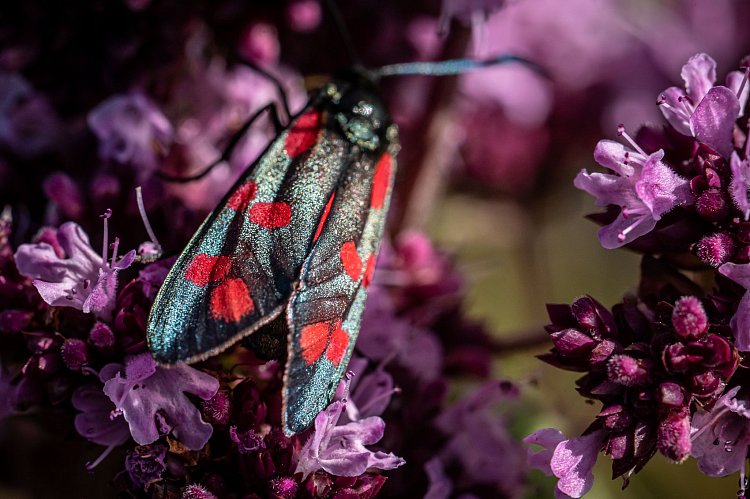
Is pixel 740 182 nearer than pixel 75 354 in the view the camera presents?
Yes

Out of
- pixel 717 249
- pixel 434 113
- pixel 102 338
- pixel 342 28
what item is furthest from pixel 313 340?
pixel 434 113

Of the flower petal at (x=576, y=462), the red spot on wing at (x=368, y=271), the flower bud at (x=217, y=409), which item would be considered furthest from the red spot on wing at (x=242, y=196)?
the flower petal at (x=576, y=462)

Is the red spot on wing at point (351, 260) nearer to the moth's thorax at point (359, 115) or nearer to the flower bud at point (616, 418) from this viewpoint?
the moth's thorax at point (359, 115)

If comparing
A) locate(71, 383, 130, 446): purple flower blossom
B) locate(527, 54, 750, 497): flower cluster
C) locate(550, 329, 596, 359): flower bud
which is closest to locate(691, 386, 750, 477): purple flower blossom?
locate(527, 54, 750, 497): flower cluster

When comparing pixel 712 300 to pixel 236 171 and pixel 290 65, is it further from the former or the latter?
pixel 290 65

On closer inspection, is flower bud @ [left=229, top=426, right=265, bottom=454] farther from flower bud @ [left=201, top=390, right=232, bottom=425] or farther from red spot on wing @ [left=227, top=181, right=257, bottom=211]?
red spot on wing @ [left=227, top=181, right=257, bottom=211]

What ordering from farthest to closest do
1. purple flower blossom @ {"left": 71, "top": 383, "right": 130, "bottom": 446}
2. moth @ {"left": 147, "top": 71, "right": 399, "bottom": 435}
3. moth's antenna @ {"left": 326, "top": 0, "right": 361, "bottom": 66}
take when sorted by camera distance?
moth's antenna @ {"left": 326, "top": 0, "right": 361, "bottom": 66} → purple flower blossom @ {"left": 71, "top": 383, "right": 130, "bottom": 446} → moth @ {"left": 147, "top": 71, "right": 399, "bottom": 435}

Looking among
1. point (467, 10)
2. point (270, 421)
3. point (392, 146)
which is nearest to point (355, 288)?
point (270, 421)

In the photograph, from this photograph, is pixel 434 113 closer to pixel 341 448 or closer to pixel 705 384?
pixel 341 448
